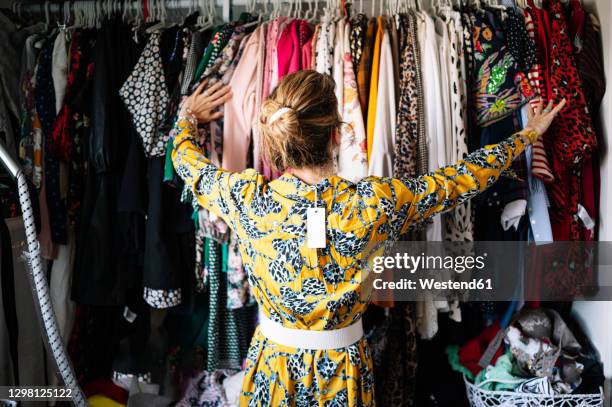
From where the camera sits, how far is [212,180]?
3.77 ft

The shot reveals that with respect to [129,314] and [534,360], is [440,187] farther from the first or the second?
[129,314]

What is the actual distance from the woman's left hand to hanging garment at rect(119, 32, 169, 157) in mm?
102

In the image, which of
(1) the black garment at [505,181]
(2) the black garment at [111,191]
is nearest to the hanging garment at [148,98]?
(2) the black garment at [111,191]

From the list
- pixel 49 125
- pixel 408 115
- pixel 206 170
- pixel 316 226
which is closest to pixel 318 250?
pixel 316 226

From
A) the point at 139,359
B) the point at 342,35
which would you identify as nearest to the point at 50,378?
the point at 139,359

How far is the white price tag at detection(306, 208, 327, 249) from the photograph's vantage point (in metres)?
1.01

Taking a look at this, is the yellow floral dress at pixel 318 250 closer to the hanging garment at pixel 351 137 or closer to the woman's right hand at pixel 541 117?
the woman's right hand at pixel 541 117

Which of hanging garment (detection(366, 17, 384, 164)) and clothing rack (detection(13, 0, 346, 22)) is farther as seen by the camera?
clothing rack (detection(13, 0, 346, 22))

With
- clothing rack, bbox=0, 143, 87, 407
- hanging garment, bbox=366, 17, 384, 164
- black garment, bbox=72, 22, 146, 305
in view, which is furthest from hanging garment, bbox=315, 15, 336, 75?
clothing rack, bbox=0, 143, 87, 407

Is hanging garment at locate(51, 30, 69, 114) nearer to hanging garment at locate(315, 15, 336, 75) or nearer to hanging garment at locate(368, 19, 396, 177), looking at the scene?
hanging garment at locate(315, 15, 336, 75)

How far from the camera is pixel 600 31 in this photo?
1460 mm

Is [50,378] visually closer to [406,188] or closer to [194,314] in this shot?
[194,314]

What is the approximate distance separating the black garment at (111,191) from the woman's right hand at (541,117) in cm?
113

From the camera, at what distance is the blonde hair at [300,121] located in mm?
1018
